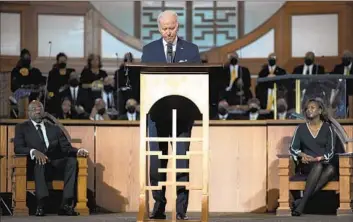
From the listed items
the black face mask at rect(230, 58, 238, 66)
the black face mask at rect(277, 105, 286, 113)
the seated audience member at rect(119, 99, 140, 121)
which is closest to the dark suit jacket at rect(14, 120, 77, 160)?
the black face mask at rect(277, 105, 286, 113)

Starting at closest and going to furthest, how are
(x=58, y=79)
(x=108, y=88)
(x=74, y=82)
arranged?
(x=74, y=82) < (x=108, y=88) < (x=58, y=79)

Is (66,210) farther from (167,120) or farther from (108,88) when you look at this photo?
(108,88)

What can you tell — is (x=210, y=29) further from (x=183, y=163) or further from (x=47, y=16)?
(x=183, y=163)

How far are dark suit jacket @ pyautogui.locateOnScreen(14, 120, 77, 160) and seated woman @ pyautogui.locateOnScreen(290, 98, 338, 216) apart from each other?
2243 millimetres

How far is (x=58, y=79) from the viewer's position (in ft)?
48.4

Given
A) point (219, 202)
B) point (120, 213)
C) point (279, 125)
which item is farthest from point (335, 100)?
point (120, 213)

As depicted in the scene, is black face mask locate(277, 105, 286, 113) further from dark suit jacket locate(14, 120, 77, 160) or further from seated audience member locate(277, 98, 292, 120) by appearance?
dark suit jacket locate(14, 120, 77, 160)

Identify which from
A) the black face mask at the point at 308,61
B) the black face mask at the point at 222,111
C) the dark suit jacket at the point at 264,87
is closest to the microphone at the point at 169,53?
the black face mask at the point at 222,111

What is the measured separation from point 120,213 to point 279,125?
1904mm

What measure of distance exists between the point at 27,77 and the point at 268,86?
3.22m

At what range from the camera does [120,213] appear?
1109 centimetres

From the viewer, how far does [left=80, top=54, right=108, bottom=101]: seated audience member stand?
14.6 meters

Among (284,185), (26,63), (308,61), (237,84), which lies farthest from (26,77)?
(284,185)

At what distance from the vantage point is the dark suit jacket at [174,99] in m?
7.82
